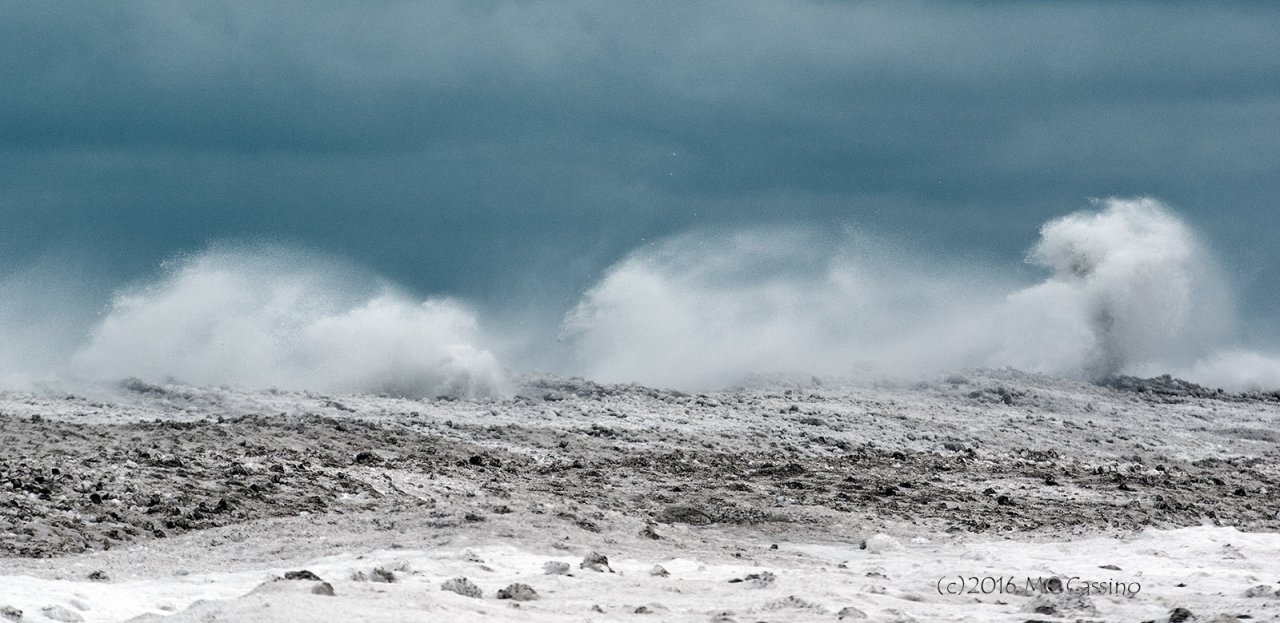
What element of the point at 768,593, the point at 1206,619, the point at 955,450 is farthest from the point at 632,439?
the point at 1206,619

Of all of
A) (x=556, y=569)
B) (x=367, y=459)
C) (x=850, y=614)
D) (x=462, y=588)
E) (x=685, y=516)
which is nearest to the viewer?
(x=850, y=614)

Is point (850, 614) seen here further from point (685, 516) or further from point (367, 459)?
point (367, 459)

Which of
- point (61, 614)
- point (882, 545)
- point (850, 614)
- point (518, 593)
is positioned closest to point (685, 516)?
point (882, 545)

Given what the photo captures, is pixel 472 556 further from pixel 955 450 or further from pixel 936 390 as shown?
pixel 936 390

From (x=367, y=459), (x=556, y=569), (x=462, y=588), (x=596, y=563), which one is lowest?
(x=462, y=588)

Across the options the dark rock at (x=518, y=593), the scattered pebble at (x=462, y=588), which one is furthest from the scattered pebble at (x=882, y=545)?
the scattered pebble at (x=462, y=588)

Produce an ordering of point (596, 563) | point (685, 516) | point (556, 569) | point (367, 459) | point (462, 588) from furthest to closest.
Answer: point (367, 459) < point (685, 516) < point (596, 563) < point (556, 569) < point (462, 588)

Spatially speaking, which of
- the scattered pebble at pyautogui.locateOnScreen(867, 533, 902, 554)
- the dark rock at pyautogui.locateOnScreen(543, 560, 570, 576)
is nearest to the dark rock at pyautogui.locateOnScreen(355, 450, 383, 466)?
the scattered pebble at pyautogui.locateOnScreen(867, 533, 902, 554)

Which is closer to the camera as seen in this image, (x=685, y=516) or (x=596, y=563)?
(x=596, y=563)

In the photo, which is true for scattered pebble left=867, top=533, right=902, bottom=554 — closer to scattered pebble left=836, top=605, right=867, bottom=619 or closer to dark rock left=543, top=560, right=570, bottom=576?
dark rock left=543, top=560, right=570, bottom=576

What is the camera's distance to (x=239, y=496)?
1741cm

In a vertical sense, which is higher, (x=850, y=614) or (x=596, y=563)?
(x=596, y=563)

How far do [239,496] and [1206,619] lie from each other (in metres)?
11.4

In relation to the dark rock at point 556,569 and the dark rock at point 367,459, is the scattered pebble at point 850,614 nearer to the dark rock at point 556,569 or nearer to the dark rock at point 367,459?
the dark rock at point 556,569
